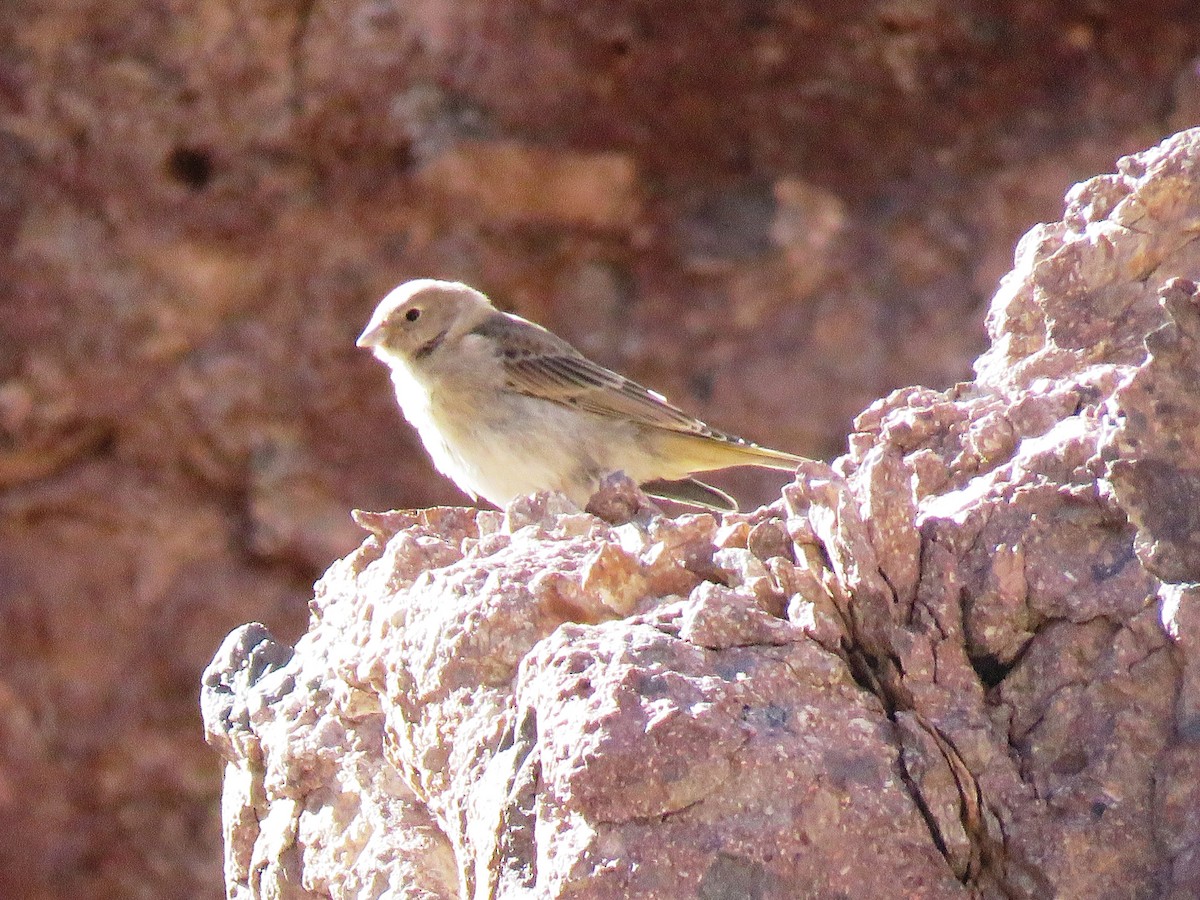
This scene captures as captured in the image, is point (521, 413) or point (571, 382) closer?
point (521, 413)

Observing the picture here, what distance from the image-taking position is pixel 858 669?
2.54 metres

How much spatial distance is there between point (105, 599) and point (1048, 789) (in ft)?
22.5

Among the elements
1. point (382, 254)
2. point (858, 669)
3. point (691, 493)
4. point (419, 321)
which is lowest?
point (858, 669)

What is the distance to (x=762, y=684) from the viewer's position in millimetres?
2404

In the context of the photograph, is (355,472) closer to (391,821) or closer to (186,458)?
(186,458)

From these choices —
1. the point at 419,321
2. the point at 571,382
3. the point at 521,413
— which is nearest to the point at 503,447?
the point at 521,413

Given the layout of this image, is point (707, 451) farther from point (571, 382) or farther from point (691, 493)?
point (571, 382)

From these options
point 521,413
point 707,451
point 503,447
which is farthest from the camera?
point 707,451

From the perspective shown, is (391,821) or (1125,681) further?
(391,821)

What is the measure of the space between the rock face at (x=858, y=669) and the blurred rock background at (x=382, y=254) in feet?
17.9

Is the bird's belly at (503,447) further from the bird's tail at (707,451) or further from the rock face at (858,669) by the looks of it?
the rock face at (858,669)

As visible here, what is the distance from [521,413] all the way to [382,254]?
2.71m

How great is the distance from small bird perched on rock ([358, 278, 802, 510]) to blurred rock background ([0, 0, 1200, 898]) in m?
2.04

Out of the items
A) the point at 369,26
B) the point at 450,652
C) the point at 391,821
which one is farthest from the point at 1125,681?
the point at 369,26
